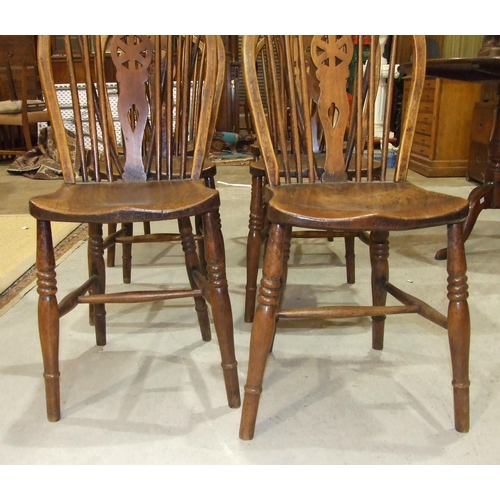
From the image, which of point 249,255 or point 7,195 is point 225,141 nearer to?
point 7,195

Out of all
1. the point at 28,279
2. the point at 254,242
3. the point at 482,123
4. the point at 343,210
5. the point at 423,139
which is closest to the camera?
the point at 343,210

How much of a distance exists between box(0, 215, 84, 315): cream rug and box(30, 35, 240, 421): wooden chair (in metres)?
0.55

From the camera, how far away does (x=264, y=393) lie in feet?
4.15

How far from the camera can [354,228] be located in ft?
3.12

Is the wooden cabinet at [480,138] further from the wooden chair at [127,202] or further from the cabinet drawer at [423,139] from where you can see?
the wooden chair at [127,202]

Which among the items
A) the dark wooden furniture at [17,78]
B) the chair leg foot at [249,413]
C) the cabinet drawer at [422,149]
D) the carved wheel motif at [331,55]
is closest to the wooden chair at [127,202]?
the chair leg foot at [249,413]

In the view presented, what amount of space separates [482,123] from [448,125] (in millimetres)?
453

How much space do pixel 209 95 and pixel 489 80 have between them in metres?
1.55

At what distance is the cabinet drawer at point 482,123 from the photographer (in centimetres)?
341

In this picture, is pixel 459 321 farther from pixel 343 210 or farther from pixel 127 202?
pixel 127 202

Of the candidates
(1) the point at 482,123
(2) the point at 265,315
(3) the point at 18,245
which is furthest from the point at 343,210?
(1) the point at 482,123

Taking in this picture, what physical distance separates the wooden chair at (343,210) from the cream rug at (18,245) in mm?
1116

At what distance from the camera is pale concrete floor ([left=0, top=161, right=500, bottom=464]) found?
1.06 m
